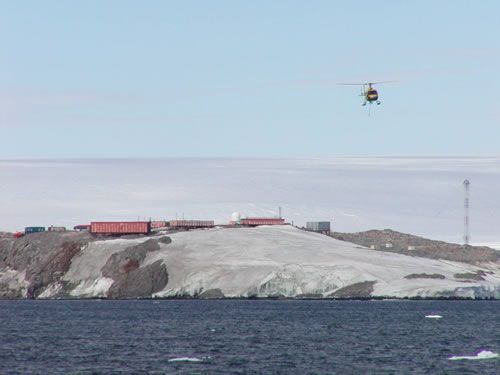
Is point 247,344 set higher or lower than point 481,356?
higher

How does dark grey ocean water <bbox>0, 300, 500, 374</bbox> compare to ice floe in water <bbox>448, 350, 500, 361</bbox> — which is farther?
ice floe in water <bbox>448, 350, 500, 361</bbox>

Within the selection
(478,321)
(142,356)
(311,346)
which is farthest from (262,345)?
(478,321)

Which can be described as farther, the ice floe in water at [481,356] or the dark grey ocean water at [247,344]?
the ice floe in water at [481,356]

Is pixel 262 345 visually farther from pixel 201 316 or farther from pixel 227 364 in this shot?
pixel 201 316

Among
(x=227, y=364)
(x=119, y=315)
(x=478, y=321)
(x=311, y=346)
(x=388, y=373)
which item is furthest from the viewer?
(x=119, y=315)

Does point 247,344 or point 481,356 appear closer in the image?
point 481,356

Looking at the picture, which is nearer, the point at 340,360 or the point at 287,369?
the point at 287,369

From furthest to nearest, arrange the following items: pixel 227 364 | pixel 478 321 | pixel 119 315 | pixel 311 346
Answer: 1. pixel 119 315
2. pixel 478 321
3. pixel 311 346
4. pixel 227 364
